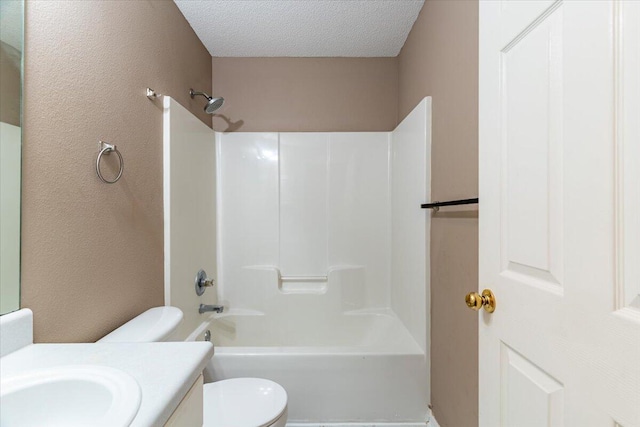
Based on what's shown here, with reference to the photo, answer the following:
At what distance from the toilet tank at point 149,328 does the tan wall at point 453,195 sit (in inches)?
46.4

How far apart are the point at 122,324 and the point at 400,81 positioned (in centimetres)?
233

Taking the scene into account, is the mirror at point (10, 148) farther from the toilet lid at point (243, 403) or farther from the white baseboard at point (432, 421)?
the white baseboard at point (432, 421)

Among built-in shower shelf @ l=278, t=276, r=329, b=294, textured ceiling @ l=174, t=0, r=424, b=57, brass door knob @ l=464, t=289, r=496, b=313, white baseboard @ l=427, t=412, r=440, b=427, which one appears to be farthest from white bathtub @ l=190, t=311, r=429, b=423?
textured ceiling @ l=174, t=0, r=424, b=57

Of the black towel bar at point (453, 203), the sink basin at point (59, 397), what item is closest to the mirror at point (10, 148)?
the sink basin at point (59, 397)

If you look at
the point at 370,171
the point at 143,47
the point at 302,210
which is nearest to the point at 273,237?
the point at 302,210

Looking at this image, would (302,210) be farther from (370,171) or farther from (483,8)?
(483,8)

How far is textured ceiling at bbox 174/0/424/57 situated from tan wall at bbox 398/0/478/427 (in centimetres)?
31

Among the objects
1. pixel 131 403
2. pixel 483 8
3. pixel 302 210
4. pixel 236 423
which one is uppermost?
pixel 483 8

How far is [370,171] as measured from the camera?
95.0 inches

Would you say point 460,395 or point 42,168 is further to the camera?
point 460,395

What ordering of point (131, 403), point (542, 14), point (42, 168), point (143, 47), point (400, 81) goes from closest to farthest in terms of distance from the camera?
point (131, 403), point (542, 14), point (42, 168), point (143, 47), point (400, 81)

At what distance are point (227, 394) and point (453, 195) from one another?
4.42 feet

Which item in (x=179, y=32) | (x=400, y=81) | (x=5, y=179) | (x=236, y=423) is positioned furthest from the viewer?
(x=400, y=81)

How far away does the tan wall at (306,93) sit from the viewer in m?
2.41
